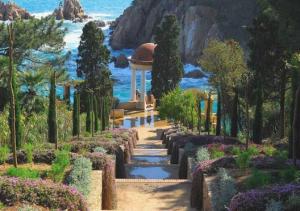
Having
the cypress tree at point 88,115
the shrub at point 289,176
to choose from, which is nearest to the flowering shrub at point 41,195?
the shrub at point 289,176

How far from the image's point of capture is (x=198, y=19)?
9356cm

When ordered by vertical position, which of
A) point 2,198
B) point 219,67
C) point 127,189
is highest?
point 219,67

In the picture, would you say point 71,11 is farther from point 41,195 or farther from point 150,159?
point 41,195

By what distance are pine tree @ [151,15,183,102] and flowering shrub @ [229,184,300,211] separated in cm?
4690

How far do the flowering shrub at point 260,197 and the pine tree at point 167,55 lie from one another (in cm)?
4690

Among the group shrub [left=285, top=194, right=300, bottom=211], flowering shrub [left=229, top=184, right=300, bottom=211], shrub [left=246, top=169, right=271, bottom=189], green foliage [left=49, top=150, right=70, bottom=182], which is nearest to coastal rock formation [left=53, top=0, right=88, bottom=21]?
green foliage [left=49, top=150, right=70, bottom=182]

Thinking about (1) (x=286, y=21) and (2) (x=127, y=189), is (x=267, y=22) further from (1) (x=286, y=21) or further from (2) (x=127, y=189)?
(2) (x=127, y=189)

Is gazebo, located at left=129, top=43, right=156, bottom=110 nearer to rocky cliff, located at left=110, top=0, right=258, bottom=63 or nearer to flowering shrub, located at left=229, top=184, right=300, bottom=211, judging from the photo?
rocky cliff, located at left=110, top=0, right=258, bottom=63

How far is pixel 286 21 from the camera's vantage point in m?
22.0

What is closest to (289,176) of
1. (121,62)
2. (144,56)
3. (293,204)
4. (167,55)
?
(293,204)

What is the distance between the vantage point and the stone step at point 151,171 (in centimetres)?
2331

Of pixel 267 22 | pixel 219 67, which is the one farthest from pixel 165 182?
pixel 219 67

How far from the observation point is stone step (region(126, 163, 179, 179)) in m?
23.3

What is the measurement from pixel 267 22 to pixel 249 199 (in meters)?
24.7
